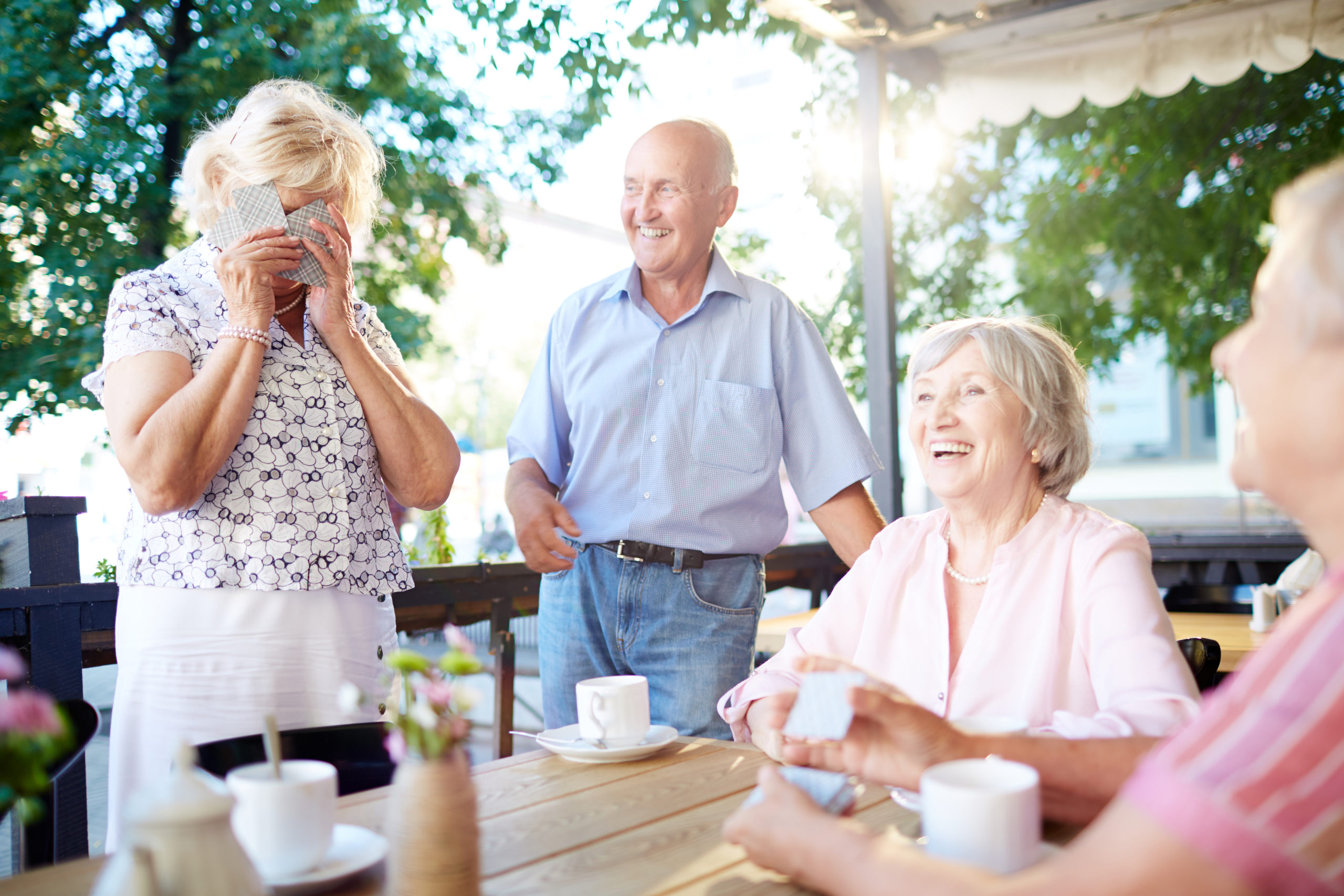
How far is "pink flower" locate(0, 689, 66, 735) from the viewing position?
0.76 m

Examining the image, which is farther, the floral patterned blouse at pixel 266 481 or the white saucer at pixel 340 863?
the floral patterned blouse at pixel 266 481

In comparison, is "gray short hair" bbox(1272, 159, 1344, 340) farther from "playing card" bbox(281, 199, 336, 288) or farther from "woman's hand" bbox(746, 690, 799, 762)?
"playing card" bbox(281, 199, 336, 288)

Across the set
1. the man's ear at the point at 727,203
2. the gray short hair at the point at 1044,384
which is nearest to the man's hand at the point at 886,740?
the gray short hair at the point at 1044,384

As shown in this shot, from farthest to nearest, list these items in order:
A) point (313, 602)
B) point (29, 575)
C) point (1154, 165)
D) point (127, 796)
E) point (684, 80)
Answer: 1. point (1154, 165)
2. point (684, 80)
3. point (29, 575)
4. point (313, 602)
5. point (127, 796)

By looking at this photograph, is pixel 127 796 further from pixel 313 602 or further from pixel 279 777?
pixel 279 777

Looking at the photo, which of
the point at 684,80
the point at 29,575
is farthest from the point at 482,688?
the point at 29,575

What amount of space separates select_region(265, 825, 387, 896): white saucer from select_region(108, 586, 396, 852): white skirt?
569mm

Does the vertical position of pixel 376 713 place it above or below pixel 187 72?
below

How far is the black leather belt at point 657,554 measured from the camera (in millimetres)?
2289

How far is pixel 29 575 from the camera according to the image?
2.49 metres

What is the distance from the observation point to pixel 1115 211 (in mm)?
6227

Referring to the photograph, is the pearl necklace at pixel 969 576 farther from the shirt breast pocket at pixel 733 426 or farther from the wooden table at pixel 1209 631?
the wooden table at pixel 1209 631

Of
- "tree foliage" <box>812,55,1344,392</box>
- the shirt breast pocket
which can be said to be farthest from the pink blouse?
"tree foliage" <box>812,55,1344,392</box>

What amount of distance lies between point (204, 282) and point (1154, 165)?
19.1 feet
